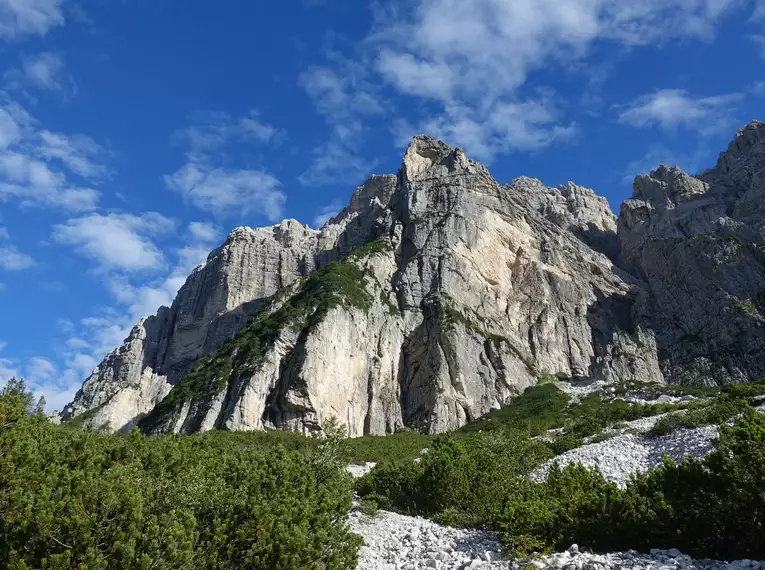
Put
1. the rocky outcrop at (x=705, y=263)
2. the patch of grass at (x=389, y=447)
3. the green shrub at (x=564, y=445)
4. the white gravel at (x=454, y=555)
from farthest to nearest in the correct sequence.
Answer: the rocky outcrop at (x=705, y=263) < the patch of grass at (x=389, y=447) < the green shrub at (x=564, y=445) < the white gravel at (x=454, y=555)

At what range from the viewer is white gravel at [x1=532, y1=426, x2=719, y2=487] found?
2644 centimetres

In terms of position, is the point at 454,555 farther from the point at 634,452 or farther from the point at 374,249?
the point at 374,249

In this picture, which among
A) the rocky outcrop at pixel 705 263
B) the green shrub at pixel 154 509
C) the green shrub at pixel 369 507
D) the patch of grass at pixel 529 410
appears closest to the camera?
the green shrub at pixel 154 509

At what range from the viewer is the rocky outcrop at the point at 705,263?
91.1 metres

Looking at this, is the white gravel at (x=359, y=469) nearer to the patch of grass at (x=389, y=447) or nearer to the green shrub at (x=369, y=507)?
the patch of grass at (x=389, y=447)

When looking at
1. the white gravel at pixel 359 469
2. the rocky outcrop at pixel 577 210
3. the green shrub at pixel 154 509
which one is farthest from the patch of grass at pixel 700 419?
the rocky outcrop at pixel 577 210

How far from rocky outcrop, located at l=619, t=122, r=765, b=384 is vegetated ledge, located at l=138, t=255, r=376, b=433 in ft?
180

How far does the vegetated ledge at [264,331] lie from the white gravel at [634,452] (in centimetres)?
4652

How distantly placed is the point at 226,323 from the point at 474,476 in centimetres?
11115

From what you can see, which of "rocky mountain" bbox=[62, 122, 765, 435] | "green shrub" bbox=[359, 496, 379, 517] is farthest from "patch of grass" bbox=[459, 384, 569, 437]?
"green shrub" bbox=[359, 496, 379, 517]

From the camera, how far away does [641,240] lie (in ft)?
428

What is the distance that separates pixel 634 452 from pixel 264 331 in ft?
188

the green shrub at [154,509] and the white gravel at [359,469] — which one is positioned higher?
the white gravel at [359,469]

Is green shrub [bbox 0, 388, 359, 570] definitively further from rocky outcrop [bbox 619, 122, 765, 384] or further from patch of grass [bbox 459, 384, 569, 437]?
rocky outcrop [bbox 619, 122, 765, 384]
